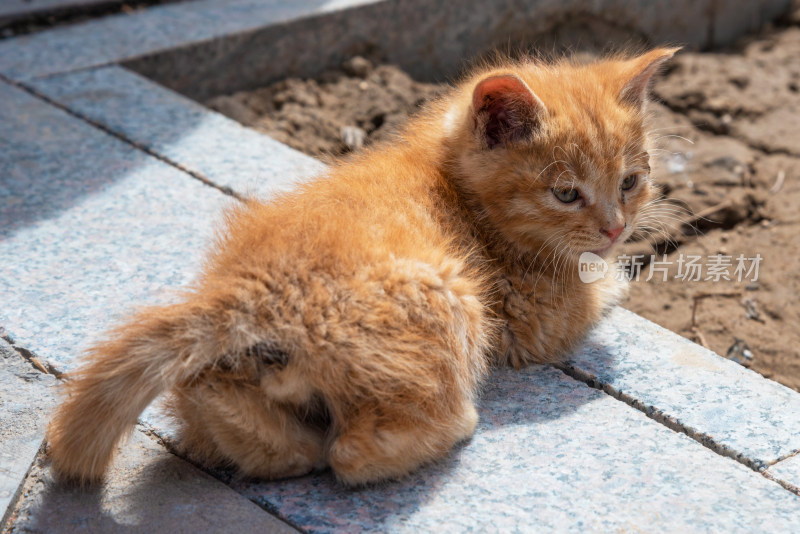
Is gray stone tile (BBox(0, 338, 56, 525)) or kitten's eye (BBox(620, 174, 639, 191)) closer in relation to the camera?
gray stone tile (BBox(0, 338, 56, 525))

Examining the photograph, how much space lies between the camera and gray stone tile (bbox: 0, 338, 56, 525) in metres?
2.20

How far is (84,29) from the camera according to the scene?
17.5 feet

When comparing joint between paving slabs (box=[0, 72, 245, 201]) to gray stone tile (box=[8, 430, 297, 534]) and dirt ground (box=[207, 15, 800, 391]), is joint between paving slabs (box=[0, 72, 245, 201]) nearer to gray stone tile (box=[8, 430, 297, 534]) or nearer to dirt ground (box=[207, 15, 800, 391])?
dirt ground (box=[207, 15, 800, 391])

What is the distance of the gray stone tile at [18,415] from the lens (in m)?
2.20

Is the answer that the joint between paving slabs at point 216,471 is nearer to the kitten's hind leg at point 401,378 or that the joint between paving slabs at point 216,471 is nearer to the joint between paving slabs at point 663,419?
the kitten's hind leg at point 401,378

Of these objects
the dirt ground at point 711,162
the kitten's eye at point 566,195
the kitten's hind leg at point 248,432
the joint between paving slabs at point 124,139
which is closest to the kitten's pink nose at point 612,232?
the kitten's eye at point 566,195

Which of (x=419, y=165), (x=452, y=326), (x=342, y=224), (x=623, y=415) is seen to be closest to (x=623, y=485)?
(x=623, y=415)

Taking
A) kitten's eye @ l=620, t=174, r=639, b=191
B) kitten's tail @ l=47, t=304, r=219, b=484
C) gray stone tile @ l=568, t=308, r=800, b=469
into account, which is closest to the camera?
kitten's tail @ l=47, t=304, r=219, b=484

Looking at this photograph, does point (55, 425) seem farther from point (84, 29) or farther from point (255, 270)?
point (84, 29)

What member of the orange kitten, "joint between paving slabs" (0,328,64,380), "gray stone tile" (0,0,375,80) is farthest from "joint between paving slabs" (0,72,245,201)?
"joint between paving slabs" (0,328,64,380)

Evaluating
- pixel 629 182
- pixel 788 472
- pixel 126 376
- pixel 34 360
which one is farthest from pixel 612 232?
pixel 34 360

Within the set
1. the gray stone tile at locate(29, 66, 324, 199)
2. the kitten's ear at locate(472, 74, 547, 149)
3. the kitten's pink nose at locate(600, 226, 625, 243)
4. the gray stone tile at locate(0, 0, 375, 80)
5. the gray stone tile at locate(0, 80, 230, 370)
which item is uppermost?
the kitten's ear at locate(472, 74, 547, 149)

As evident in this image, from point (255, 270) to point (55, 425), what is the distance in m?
0.65

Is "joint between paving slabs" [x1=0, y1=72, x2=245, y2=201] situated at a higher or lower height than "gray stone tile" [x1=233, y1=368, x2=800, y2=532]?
higher
